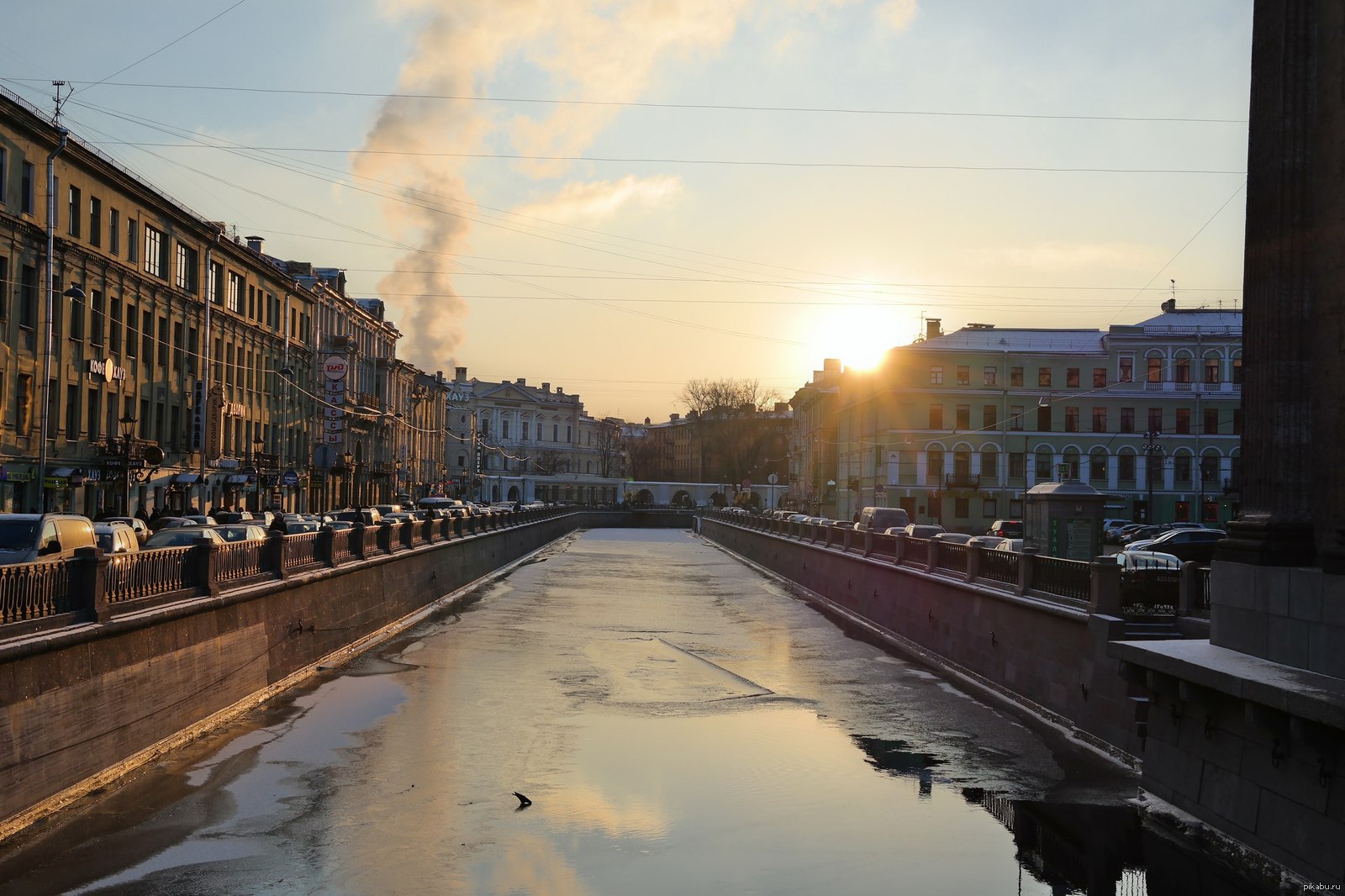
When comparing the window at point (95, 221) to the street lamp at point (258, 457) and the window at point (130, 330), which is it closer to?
the window at point (130, 330)

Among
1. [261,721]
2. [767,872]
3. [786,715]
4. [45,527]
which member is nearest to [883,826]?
[767,872]

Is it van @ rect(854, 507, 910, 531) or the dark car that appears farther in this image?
van @ rect(854, 507, 910, 531)

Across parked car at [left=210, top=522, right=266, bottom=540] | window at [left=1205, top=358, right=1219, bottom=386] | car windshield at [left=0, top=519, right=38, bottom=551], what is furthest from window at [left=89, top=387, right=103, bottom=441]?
window at [left=1205, top=358, right=1219, bottom=386]

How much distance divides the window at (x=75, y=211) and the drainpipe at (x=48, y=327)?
6.13 ft

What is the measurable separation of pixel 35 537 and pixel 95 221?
3347 cm

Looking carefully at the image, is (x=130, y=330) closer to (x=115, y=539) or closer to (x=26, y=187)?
(x=26, y=187)

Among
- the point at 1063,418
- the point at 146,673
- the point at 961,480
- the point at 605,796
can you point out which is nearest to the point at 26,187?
the point at 146,673

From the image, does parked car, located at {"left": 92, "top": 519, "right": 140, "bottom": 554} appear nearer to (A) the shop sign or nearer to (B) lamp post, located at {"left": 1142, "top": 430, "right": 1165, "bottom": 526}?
(A) the shop sign

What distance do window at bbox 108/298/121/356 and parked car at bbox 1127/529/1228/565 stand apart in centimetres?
3638

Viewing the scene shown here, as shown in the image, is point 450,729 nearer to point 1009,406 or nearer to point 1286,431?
point 1286,431

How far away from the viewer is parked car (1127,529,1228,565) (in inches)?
1660

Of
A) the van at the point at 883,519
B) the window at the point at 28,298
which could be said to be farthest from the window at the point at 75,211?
the van at the point at 883,519

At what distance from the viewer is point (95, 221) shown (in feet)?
157

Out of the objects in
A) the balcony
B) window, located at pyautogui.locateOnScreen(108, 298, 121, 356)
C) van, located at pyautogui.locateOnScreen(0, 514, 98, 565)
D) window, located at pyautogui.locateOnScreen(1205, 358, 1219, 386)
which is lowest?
van, located at pyautogui.locateOnScreen(0, 514, 98, 565)
